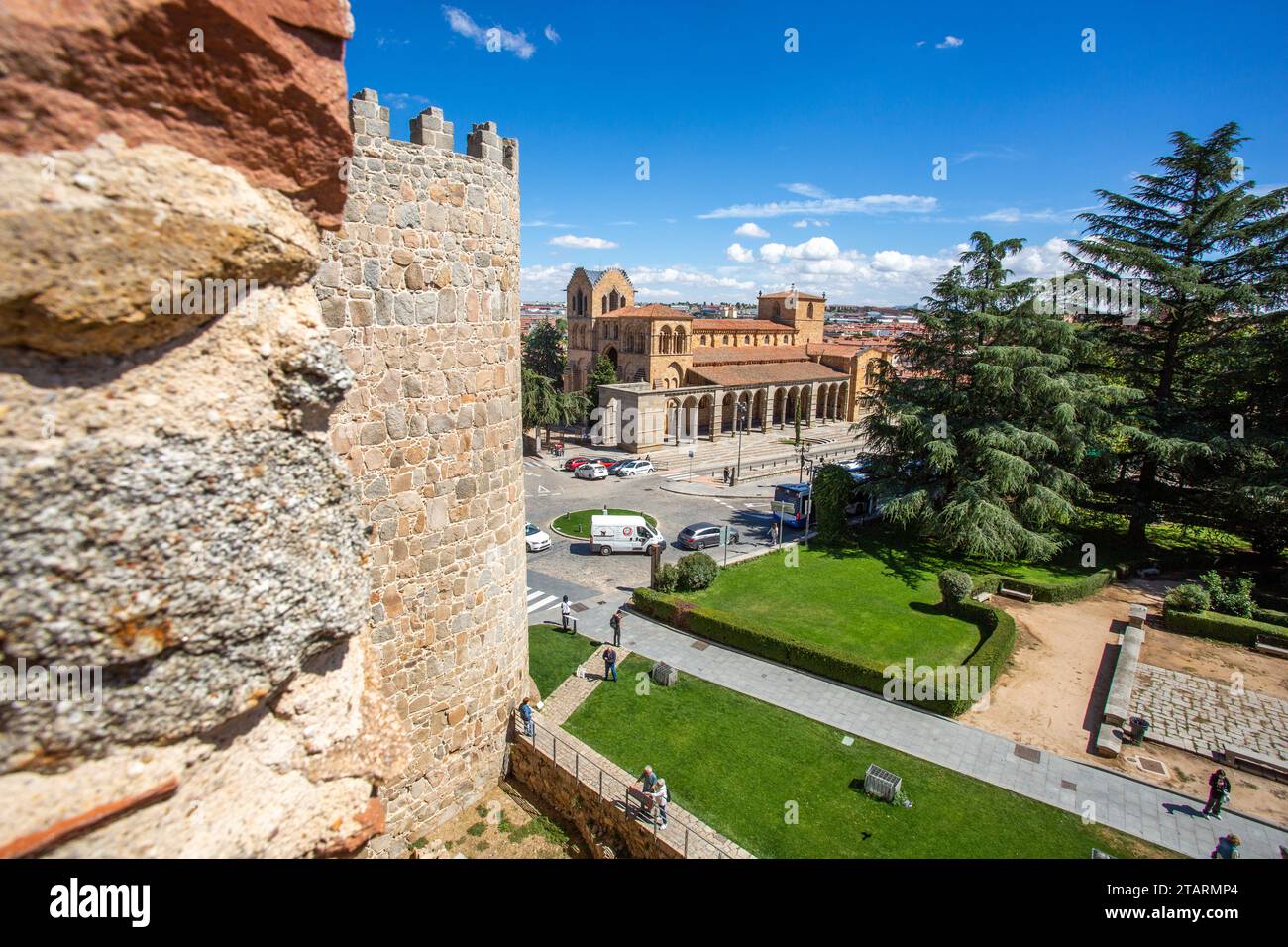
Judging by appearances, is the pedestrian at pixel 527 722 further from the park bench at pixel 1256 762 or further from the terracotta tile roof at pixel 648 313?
the terracotta tile roof at pixel 648 313

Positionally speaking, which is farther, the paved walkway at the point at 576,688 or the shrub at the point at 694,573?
the shrub at the point at 694,573

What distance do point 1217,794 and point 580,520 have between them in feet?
78.5

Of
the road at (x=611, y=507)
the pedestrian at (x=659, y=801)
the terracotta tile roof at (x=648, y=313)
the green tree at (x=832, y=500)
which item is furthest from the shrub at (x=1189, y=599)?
the terracotta tile roof at (x=648, y=313)

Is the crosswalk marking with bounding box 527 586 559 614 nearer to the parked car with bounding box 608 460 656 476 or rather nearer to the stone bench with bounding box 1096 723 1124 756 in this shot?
the stone bench with bounding box 1096 723 1124 756

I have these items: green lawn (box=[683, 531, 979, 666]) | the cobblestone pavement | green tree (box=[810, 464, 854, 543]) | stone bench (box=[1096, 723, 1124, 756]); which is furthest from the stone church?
stone bench (box=[1096, 723, 1124, 756])

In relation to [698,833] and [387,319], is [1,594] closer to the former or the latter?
[387,319]

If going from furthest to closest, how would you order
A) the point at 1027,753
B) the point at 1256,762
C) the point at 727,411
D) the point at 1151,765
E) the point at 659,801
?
the point at 727,411 → the point at 1027,753 → the point at 1151,765 → the point at 1256,762 → the point at 659,801

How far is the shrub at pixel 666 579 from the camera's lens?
21.9 metres

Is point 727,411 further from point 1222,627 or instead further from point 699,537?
point 1222,627

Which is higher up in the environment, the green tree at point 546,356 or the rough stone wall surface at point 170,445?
the green tree at point 546,356

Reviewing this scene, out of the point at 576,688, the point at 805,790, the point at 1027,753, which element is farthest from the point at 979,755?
the point at 576,688

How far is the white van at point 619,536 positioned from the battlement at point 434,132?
63.3 feet

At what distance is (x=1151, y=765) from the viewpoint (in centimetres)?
1425

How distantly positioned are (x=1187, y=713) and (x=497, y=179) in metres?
19.5
